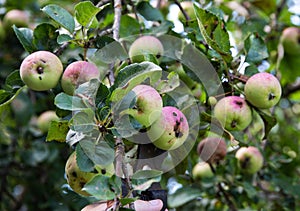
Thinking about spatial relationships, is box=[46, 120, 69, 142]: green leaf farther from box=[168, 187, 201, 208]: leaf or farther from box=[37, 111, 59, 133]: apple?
box=[37, 111, 59, 133]: apple

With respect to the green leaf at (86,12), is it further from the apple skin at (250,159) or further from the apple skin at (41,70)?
the apple skin at (250,159)

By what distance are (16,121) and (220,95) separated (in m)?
1.14

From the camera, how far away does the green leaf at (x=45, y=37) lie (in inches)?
41.2

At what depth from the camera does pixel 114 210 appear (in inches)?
29.2

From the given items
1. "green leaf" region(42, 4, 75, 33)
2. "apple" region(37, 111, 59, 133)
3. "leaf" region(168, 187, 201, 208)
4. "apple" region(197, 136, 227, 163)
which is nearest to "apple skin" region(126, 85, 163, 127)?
"green leaf" region(42, 4, 75, 33)

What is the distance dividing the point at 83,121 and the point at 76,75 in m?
0.16

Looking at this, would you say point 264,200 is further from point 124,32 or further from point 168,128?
point 168,128

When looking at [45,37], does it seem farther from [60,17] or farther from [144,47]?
[144,47]

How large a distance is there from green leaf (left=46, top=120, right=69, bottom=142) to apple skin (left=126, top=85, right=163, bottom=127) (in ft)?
0.40

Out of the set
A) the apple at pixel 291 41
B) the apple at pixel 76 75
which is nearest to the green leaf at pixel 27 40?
the apple at pixel 76 75

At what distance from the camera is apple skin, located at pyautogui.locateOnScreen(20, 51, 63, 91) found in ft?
3.11

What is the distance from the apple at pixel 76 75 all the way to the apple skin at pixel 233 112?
0.88 ft

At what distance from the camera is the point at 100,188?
748 mm

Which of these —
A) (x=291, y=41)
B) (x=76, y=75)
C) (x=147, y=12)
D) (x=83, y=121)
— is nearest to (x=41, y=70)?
(x=76, y=75)
